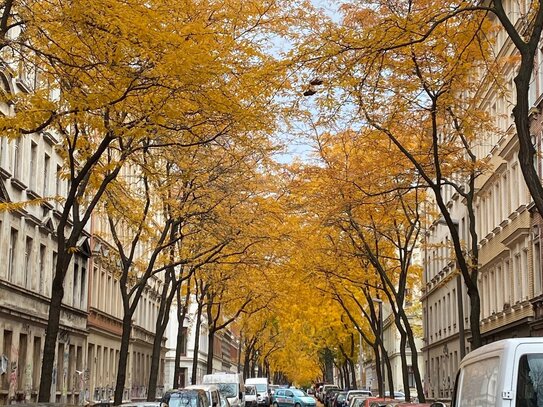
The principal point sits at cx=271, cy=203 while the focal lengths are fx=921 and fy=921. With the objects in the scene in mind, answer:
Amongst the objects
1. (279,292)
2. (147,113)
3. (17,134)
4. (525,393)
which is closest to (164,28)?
(147,113)

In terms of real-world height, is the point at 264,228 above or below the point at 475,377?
above

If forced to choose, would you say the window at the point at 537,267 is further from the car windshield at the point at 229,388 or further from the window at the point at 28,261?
the window at the point at 28,261

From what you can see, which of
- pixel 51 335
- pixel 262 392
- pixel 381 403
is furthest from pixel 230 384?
pixel 51 335

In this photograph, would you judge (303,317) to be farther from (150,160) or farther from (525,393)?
(525,393)

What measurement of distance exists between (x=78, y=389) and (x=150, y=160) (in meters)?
18.6

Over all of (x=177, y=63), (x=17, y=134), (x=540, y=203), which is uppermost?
(x=177, y=63)

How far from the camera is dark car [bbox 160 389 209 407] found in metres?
24.1

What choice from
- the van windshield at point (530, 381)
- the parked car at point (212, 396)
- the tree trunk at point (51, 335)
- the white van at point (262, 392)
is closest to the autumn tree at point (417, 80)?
the tree trunk at point (51, 335)

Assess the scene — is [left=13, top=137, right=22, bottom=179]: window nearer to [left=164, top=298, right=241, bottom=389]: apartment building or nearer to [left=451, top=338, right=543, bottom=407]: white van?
[left=451, top=338, right=543, bottom=407]: white van

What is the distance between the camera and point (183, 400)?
24266 millimetres

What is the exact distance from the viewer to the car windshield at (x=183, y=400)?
2406 centimetres

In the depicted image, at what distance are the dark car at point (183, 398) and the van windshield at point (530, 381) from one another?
55.9 ft

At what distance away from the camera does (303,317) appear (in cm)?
6188

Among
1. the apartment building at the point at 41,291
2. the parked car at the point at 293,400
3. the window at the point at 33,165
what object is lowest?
the parked car at the point at 293,400
